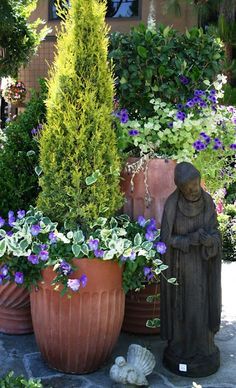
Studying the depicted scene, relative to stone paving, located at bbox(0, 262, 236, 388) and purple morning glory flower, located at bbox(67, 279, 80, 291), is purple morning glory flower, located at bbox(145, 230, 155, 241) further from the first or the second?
stone paving, located at bbox(0, 262, 236, 388)

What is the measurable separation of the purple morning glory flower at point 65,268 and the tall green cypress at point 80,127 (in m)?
0.34

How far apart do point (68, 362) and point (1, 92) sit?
363 inches

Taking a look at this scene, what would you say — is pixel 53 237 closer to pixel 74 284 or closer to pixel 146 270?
pixel 74 284

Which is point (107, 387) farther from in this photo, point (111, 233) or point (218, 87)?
point (218, 87)

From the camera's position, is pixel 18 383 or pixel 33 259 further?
pixel 33 259

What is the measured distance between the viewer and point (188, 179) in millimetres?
3152

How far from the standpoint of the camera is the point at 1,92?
11672 millimetres

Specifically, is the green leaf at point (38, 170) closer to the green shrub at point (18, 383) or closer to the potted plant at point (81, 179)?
the potted plant at point (81, 179)

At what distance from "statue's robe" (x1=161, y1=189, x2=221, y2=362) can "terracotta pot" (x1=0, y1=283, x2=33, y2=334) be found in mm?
1196

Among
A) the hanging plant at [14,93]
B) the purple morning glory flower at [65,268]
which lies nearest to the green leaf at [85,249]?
the purple morning glory flower at [65,268]

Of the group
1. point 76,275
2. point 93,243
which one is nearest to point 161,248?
point 93,243

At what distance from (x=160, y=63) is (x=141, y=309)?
1864 mm

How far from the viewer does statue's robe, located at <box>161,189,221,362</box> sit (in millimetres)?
3287

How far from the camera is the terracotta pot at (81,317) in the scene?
10.6 ft
